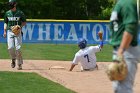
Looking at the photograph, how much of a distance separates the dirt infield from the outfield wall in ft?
35.7

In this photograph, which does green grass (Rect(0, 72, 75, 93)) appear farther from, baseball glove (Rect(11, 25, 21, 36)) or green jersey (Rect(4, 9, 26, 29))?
green jersey (Rect(4, 9, 26, 29))

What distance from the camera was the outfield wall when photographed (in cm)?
2709

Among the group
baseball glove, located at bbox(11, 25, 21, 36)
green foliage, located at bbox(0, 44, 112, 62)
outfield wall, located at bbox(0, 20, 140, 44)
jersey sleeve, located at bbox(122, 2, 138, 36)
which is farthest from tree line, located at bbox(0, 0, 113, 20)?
jersey sleeve, located at bbox(122, 2, 138, 36)

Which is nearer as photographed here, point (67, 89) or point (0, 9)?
point (67, 89)

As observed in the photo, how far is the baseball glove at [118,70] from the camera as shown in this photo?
6.11 metres

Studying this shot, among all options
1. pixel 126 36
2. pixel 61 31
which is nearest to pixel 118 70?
pixel 126 36

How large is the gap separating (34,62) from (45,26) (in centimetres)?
1147

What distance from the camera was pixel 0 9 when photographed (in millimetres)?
49031

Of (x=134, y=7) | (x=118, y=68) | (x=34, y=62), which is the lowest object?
(x=34, y=62)

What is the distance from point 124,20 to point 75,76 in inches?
244

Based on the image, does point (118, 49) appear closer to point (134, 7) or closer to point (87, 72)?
point (134, 7)

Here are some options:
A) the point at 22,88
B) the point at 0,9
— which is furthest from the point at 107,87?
the point at 0,9

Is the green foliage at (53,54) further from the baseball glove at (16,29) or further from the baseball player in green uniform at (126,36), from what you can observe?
the baseball player in green uniform at (126,36)

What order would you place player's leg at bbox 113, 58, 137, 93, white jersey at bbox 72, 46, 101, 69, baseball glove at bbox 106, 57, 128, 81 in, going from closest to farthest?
baseball glove at bbox 106, 57, 128, 81 < player's leg at bbox 113, 58, 137, 93 < white jersey at bbox 72, 46, 101, 69
